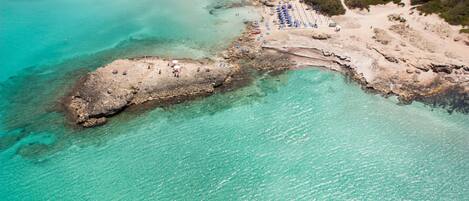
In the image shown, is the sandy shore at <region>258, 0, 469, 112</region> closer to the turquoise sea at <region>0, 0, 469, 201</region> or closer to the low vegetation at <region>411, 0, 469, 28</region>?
the low vegetation at <region>411, 0, 469, 28</region>

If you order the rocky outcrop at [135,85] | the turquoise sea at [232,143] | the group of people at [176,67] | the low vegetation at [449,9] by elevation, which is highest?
the low vegetation at [449,9]

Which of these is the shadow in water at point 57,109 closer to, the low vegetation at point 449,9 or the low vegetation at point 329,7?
the low vegetation at point 329,7

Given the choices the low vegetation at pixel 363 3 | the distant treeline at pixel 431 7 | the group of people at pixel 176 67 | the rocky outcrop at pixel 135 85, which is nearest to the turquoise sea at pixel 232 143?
the rocky outcrop at pixel 135 85

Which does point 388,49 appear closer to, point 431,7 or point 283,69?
point 431,7

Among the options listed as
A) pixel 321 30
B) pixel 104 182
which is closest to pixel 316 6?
pixel 321 30

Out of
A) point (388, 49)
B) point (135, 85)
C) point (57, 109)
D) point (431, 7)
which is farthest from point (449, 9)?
point (57, 109)

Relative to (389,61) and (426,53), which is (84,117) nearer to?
(389,61)
